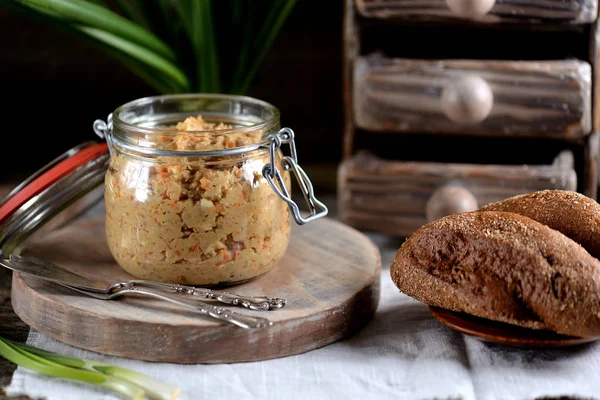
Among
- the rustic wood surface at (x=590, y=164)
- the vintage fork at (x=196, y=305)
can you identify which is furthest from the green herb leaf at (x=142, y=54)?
the rustic wood surface at (x=590, y=164)

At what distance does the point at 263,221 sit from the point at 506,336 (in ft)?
1.09

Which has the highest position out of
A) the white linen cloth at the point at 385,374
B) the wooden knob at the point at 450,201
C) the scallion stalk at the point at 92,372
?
the wooden knob at the point at 450,201

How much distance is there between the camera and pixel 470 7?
1.17m

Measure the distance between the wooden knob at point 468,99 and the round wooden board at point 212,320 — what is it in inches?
10.8

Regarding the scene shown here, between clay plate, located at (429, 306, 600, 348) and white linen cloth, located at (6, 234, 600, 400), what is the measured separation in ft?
0.09

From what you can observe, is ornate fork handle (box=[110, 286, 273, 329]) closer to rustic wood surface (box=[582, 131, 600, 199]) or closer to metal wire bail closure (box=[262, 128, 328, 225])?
metal wire bail closure (box=[262, 128, 328, 225])

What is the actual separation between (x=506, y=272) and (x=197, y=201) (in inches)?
14.8

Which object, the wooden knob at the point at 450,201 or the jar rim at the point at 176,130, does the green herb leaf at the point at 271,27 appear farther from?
the wooden knob at the point at 450,201

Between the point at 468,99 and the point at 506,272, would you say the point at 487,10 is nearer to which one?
the point at 468,99

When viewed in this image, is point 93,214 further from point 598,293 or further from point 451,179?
point 598,293

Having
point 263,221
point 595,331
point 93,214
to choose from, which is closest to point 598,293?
point 595,331

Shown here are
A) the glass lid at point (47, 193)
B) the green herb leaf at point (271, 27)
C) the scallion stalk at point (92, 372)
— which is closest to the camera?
the scallion stalk at point (92, 372)

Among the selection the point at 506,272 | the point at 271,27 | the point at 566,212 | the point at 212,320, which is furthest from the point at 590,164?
the point at 212,320

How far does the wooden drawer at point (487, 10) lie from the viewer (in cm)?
119
